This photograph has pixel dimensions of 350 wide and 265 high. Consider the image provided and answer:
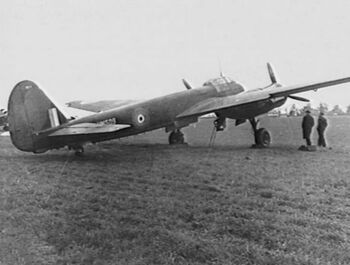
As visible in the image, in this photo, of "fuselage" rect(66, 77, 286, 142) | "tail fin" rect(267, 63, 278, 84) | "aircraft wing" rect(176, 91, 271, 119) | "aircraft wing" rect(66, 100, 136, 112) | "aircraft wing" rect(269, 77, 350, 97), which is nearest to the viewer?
"fuselage" rect(66, 77, 286, 142)

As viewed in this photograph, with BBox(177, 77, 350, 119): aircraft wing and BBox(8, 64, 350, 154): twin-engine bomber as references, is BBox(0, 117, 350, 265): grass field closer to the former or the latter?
BBox(8, 64, 350, 154): twin-engine bomber

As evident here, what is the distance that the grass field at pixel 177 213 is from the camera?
3.71 m

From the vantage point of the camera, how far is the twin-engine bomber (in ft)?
29.4

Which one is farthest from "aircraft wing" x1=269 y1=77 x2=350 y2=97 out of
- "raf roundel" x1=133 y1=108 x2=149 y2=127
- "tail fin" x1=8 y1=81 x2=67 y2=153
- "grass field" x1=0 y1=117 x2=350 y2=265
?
"tail fin" x1=8 y1=81 x2=67 y2=153

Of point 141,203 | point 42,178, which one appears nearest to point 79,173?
point 42,178

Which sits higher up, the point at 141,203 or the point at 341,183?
the point at 141,203

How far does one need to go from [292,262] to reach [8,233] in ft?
10.3

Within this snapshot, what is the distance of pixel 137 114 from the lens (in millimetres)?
10992

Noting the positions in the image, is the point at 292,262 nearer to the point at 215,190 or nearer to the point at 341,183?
the point at 215,190

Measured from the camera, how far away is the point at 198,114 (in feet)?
40.7

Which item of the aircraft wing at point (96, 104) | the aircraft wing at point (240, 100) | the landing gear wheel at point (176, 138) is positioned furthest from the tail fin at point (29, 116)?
the aircraft wing at point (96, 104)

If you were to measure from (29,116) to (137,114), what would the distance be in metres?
3.12

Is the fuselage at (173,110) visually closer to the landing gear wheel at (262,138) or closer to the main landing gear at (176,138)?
the landing gear wheel at (262,138)

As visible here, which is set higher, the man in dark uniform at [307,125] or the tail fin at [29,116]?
the tail fin at [29,116]
